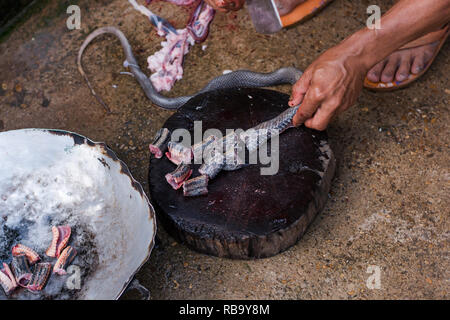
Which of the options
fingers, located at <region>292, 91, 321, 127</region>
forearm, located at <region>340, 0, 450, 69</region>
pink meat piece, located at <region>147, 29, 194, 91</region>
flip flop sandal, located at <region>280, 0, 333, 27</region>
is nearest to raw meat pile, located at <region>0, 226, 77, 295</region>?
fingers, located at <region>292, 91, 321, 127</region>

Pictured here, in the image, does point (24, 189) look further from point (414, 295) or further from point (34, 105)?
point (414, 295)

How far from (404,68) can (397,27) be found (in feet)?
2.67

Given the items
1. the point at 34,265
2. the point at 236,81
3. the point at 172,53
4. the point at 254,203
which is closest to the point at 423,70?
the point at 236,81

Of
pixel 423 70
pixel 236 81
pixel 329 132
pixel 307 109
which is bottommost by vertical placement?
pixel 329 132

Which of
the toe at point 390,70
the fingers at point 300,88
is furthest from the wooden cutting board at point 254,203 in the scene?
the toe at point 390,70

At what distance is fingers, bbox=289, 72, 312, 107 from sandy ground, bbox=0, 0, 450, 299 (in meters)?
0.65

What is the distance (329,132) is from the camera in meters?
3.12

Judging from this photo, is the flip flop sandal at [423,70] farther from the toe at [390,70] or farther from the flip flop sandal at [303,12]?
the flip flop sandal at [303,12]

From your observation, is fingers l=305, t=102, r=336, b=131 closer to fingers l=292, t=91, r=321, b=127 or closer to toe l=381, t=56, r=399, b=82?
fingers l=292, t=91, r=321, b=127

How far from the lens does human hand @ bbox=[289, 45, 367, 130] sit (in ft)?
7.72

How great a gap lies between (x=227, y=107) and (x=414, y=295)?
1623mm

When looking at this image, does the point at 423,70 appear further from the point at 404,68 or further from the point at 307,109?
the point at 307,109

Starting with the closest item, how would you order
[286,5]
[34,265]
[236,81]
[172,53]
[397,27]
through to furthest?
→ [34,265], [397,27], [236,81], [286,5], [172,53]

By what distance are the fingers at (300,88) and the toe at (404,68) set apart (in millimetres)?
1059
